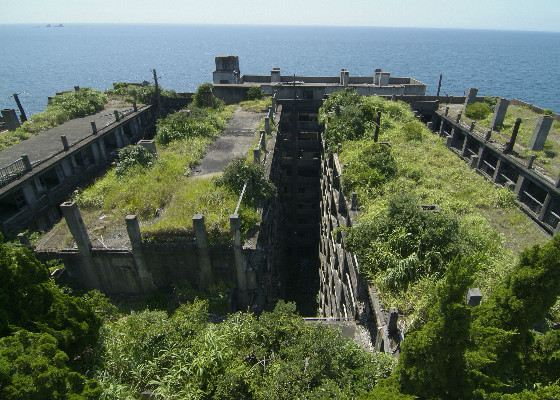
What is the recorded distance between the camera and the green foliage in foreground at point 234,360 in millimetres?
12102

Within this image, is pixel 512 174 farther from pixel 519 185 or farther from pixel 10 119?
pixel 10 119

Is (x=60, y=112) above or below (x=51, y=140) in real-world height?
above

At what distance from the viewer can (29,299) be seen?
40.4 feet

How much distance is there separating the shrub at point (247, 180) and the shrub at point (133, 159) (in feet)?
28.8

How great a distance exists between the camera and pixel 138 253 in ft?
65.8

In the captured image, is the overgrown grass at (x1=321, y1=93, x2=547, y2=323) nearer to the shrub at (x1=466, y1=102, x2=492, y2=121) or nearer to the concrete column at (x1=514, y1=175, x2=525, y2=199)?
the concrete column at (x1=514, y1=175, x2=525, y2=199)

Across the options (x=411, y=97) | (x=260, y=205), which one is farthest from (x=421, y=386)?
(x=411, y=97)

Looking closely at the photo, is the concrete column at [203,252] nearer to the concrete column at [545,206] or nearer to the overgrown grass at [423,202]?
the overgrown grass at [423,202]

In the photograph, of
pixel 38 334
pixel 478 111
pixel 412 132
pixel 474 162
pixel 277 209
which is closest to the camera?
pixel 38 334

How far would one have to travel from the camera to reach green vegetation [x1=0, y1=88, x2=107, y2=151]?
36.8 m

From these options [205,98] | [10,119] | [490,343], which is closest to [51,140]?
[10,119]

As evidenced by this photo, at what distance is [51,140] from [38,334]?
32076 mm

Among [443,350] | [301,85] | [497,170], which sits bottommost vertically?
[497,170]

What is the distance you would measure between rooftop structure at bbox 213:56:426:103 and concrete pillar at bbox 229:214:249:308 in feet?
105
